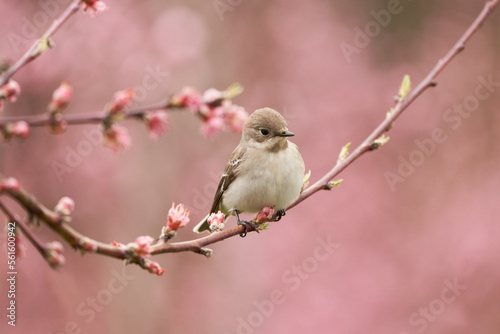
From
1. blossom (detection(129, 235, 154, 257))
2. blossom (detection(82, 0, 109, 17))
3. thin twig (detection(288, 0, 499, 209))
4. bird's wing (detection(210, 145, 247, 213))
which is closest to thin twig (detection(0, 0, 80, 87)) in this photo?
blossom (detection(82, 0, 109, 17))

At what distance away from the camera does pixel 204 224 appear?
390cm

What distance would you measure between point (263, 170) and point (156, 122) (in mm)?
2484

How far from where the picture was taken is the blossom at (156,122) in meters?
1.40

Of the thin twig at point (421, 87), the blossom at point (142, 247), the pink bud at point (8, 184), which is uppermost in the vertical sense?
the thin twig at point (421, 87)

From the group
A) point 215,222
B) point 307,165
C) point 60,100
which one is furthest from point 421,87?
point 307,165

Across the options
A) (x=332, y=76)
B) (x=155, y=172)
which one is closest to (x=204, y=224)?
(x=155, y=172)

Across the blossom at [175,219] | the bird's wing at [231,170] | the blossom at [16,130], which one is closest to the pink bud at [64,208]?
the blossom at [16,130]

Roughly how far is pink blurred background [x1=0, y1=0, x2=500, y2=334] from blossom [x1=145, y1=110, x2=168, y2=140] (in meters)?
5.16

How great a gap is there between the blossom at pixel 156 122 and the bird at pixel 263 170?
7.11 feet

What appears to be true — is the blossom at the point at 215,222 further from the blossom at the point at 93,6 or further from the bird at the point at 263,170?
the bird at the point at 263,170

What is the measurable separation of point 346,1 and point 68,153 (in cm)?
583

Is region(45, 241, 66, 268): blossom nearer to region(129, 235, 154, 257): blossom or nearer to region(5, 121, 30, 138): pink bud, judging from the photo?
region(129, 235, 154, 257): blossom

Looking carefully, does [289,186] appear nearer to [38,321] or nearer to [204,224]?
[204,224]

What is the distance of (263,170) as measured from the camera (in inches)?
153
